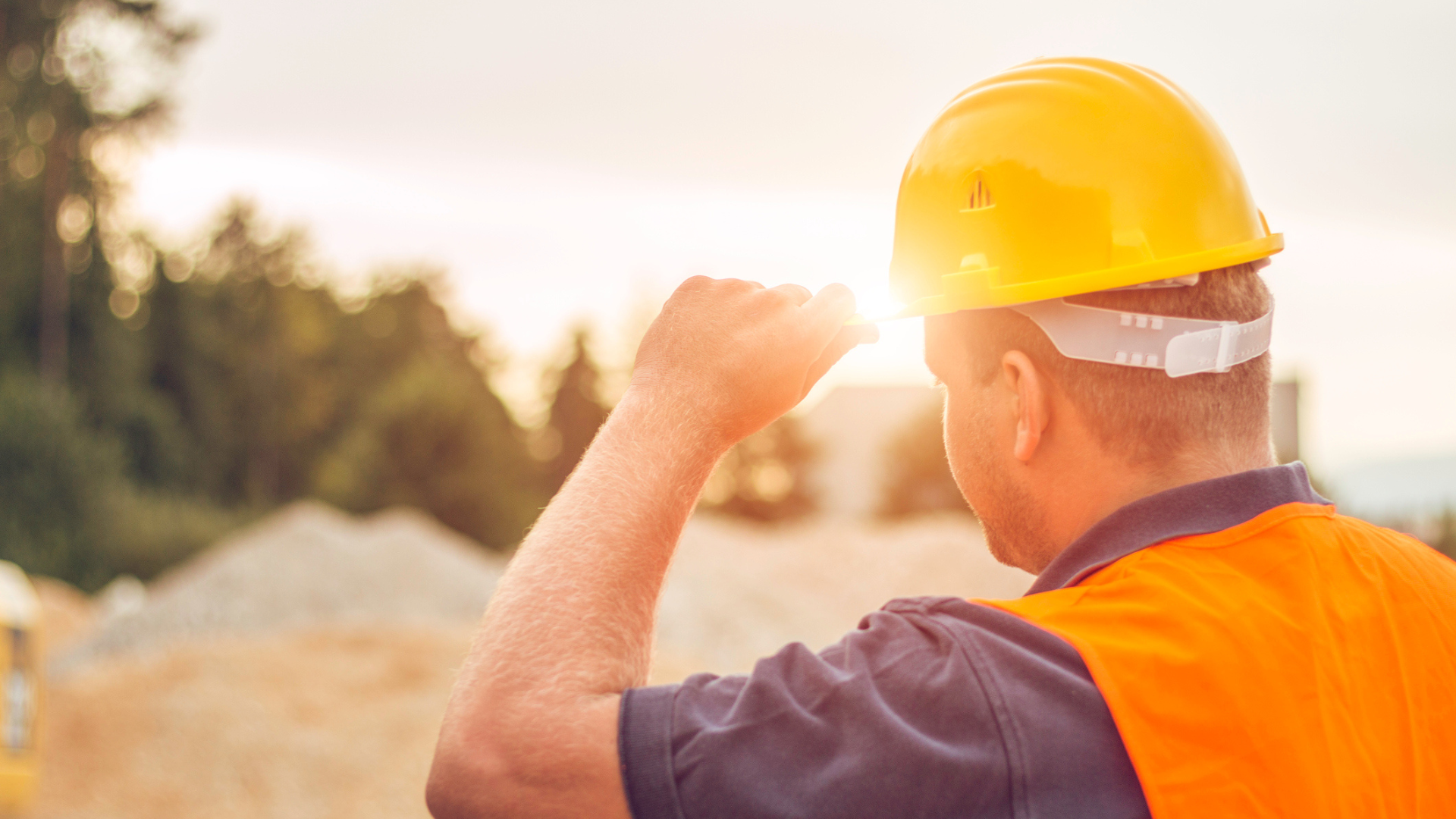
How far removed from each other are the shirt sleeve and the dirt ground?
8919 mm

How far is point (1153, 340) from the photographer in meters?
1.43

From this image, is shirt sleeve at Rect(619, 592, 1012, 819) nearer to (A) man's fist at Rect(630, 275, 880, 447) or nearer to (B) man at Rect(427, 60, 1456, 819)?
(B) man at Rect(427, 60, 1456, 819)

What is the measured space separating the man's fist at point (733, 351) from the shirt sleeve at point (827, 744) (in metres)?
0.36

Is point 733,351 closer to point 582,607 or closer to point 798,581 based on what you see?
point 582,607

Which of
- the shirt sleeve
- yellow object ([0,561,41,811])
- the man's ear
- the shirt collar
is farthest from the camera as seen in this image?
yellow object ([0,561,41,811])

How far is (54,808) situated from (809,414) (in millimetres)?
33670

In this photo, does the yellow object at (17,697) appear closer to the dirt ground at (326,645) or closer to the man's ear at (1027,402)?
the dirt ground at (326,645)

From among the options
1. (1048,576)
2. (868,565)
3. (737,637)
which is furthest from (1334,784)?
(868,565)

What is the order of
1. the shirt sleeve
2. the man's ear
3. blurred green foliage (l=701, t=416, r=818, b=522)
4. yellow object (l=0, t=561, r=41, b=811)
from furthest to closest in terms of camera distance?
blurred green foliage (l=701, t=416, r=818, b=522) < yellow object (l=0, t=561, r=41, b=811) < the man's ear < the shirt sleeve

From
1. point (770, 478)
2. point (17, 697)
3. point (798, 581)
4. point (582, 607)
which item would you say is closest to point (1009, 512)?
point (582, 607)

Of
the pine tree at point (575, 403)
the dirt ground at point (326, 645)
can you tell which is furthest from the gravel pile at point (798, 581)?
the pine tree at point (575, 403)

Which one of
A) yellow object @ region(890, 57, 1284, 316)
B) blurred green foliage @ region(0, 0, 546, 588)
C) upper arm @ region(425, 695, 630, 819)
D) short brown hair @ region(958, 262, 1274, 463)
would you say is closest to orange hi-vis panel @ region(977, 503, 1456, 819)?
short brown hair @ region(958, 262, 1274, 463)

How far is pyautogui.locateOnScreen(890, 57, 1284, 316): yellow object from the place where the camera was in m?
1.47

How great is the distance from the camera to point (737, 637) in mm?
15352
